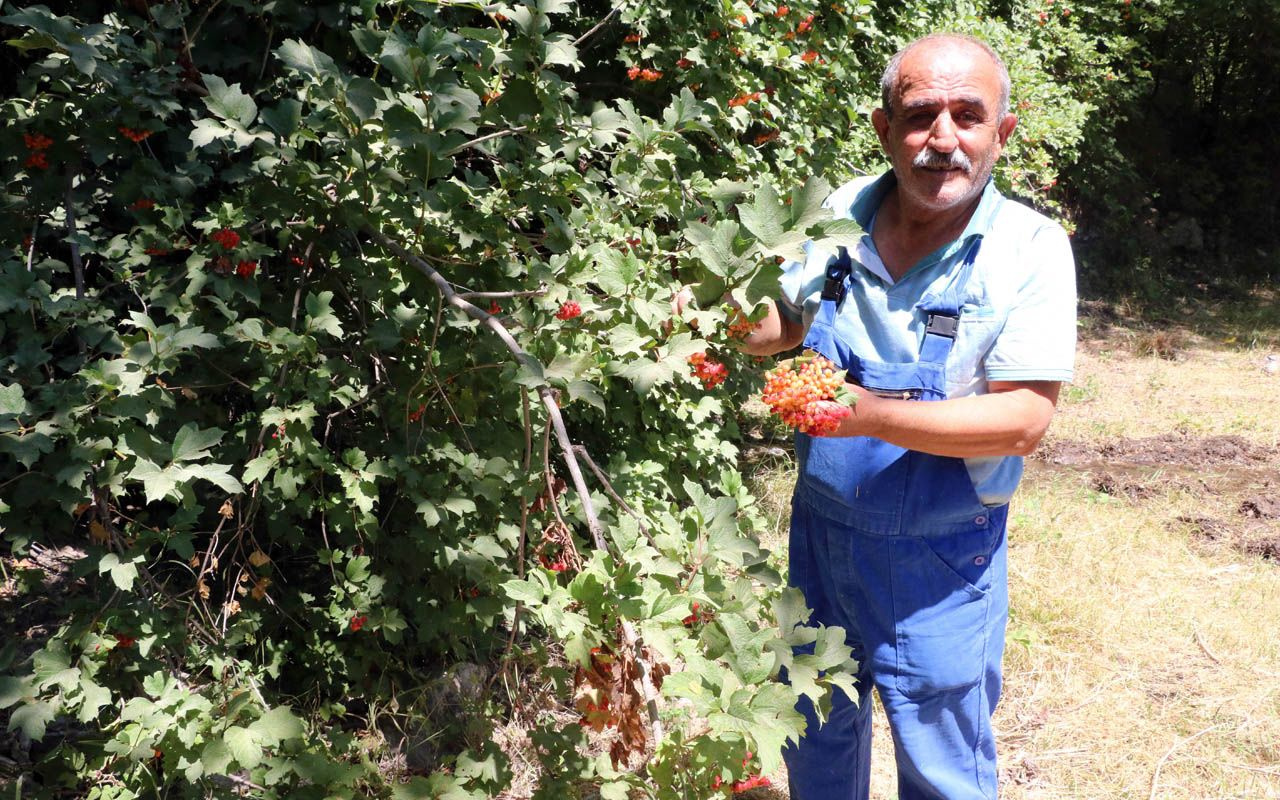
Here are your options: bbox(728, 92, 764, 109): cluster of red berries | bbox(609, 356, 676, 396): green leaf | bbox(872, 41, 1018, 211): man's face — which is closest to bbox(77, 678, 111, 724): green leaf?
bbox(609, 356, 676, 396): green leaf

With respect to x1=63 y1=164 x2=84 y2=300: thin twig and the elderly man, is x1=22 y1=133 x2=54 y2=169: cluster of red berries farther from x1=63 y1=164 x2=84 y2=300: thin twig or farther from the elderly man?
Answer: the elderly man

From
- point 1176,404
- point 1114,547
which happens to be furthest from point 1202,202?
point 1114,547

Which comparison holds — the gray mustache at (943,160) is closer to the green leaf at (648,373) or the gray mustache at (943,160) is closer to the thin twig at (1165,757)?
the green leaf at (648,373)

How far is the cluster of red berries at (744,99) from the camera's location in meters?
3.53

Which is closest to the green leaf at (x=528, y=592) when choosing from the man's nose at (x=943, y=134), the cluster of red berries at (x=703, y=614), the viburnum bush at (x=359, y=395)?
the viburnum bush at (x=359, y=395)

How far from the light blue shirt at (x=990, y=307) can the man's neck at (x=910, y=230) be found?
0.09 feet

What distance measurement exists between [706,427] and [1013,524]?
1.65 meters

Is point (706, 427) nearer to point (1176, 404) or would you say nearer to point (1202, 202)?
point (1176, 404)

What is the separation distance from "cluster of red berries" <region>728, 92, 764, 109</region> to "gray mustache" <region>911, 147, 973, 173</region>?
1.85 m

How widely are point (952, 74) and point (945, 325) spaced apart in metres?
0.44

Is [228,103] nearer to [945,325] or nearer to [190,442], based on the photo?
[190,442]

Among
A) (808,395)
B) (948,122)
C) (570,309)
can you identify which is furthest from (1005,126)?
(570,309)

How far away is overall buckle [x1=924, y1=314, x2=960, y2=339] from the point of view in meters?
1.77

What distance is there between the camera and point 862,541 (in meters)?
1.91
